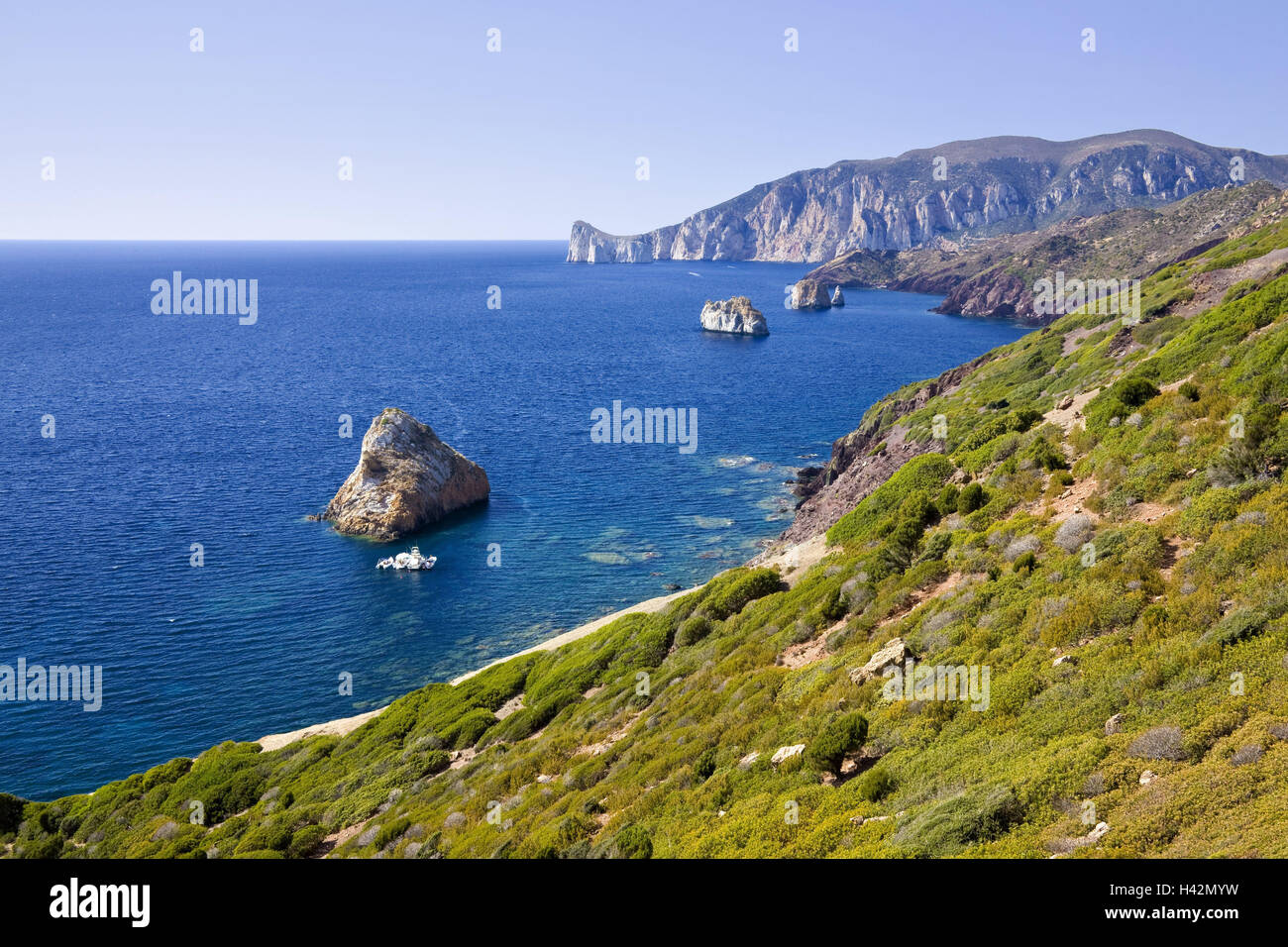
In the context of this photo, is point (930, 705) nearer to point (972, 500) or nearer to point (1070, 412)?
point (972, 500)

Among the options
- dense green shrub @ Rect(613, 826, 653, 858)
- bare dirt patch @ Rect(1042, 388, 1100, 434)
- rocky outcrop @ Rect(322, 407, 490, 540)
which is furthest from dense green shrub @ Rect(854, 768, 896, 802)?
rocky outcrop @ Rect(322, 407, 490, 540)

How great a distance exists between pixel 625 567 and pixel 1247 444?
45506 mm

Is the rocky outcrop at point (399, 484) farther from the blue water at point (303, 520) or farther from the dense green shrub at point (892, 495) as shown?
the dense green shrub at point (892, 495)

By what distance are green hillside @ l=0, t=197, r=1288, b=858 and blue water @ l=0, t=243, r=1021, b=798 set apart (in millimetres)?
11376

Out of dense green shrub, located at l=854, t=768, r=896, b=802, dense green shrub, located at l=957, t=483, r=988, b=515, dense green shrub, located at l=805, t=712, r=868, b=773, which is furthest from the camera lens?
dense green shrub, located at l=957, t=483, r=988, b=515

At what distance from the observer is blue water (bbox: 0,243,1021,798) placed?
151 ft

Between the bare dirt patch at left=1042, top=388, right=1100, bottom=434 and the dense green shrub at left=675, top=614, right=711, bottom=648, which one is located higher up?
the bare dirt patch at left=1042, top=388, right=1100, bottom=434

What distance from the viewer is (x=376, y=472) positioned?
7162cm

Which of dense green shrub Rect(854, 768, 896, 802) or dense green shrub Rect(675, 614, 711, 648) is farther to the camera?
dense green shrub Rect(675, 614, 711, 648)

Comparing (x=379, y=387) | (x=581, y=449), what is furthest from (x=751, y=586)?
(x=379, y=387)

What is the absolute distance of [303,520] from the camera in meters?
70.4

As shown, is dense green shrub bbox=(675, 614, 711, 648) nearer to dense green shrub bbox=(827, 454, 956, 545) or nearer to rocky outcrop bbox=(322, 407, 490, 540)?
dense green shrub bbox=(827, 454, 956, 545)
